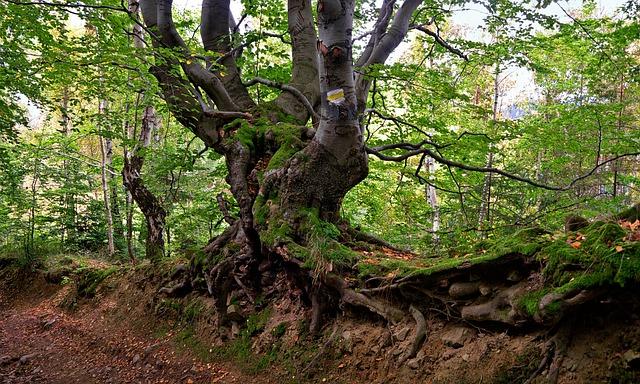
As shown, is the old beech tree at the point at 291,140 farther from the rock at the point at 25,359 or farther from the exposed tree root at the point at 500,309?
the rock at the point at 25,359

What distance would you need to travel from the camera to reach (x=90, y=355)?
6.82m

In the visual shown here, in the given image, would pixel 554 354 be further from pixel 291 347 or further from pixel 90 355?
pixel 90 355

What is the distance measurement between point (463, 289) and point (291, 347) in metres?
2.31

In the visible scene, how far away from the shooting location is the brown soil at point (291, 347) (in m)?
2.55

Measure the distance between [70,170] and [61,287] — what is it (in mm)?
4037

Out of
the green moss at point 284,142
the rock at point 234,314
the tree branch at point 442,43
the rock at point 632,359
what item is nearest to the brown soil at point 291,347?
the rock at point 632,359

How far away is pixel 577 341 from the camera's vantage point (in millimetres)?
2621

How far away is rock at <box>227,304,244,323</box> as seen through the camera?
18.6 feet

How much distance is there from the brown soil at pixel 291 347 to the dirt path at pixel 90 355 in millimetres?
21

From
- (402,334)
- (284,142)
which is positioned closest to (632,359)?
(402,334)

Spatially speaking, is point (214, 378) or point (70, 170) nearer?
point (214, 378)

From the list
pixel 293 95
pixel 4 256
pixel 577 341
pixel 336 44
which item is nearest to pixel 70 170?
pixel 4 256

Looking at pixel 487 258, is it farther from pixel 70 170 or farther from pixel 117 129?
pixel 70 170

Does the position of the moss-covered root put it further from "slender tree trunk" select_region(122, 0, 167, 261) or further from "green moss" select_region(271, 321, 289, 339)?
"slender tree trunk" select_region(122, 0, 167, 261)
